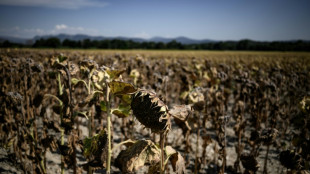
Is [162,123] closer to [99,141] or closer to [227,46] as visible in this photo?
[99,141]

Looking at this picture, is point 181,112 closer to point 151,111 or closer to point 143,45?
point 151,111

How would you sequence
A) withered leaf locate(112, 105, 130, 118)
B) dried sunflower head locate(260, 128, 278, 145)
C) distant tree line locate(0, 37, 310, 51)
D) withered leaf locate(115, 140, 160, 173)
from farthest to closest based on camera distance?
distant tree line locate(0, 37, 310, 51)
dried sunflower head locate(260, 128, 278, 145)
withered leaf locate(112, 105, 130, 118)
withered leaf locate(115, 140, 160, 173)

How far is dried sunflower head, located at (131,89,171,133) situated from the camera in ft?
3.05

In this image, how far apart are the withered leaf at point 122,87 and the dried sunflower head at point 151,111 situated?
162 millimetres

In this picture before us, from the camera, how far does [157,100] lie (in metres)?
0.93

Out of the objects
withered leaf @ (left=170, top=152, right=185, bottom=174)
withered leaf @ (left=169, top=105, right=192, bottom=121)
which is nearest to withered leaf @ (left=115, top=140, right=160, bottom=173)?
withered leaf @ (left=170, top=152, right=185, bottom=174)

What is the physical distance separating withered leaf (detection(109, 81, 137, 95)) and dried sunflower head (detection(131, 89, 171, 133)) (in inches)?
6.4

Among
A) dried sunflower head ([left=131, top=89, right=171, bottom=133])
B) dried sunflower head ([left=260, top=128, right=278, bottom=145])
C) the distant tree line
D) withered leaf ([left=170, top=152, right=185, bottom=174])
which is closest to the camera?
dried sunflower head ([left=131, top=89, right=171, bottom=133])

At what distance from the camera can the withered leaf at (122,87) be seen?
111 cm

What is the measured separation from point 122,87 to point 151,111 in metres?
0.30

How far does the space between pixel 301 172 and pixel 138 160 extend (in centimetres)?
212

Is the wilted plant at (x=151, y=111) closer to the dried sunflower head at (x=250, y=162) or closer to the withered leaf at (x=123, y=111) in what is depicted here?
the withered leaf at (x=123, y=111)

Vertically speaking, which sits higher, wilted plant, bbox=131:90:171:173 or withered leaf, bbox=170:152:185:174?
wilted plant, bbox=131:90:171:173

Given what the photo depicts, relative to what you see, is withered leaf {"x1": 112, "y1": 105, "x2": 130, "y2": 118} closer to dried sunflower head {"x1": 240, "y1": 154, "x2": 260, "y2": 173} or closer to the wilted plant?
the wilted plant
